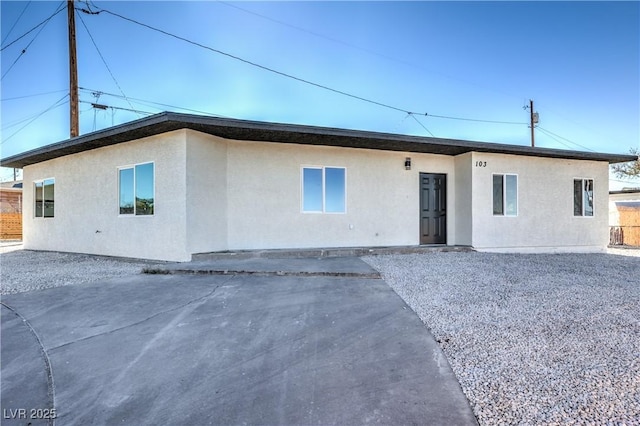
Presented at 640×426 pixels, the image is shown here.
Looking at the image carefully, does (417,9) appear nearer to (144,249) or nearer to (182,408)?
(144,249)

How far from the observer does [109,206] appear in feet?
27.4

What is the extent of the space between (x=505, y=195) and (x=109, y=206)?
1081 centimetres

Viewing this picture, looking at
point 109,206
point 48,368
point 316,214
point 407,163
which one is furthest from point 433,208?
point 48,368

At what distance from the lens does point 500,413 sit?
1.97 meters

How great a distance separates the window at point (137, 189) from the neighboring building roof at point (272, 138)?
2.48 ft

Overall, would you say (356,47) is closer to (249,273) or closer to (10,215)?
(249,273)

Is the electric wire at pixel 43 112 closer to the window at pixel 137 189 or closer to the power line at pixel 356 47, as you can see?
the window at pixel 137 189

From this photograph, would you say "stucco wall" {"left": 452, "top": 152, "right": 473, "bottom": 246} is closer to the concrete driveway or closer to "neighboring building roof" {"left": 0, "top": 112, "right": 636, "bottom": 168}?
"neighboring building roof" {"left": 0, "top": 112, "right": 636, "bottom": 168}

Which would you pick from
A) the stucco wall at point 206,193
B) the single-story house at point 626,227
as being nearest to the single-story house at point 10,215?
the stucco wall at point 206,193

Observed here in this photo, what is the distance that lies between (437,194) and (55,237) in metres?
11.6

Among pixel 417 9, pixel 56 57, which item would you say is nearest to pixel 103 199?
pixel 56 57

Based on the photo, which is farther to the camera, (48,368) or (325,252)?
(325,252)

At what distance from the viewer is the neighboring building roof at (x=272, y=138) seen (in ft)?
22.1

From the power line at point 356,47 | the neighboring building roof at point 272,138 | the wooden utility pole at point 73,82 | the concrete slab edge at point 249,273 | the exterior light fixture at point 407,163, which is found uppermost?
the power line at point 356,47
